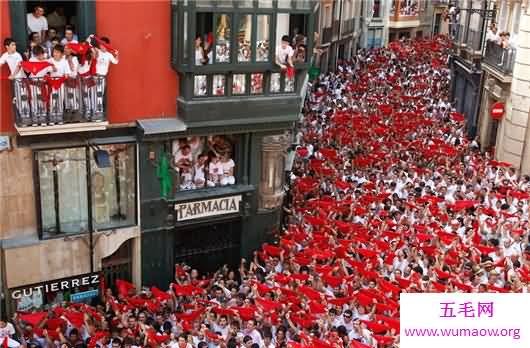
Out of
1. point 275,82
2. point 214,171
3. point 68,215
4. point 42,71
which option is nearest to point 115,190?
point 68,215

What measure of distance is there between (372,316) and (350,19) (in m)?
40.7

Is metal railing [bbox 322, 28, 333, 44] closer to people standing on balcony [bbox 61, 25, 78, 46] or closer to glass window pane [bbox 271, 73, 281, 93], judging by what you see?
glass window pane [bbox 271, 73, 281, 93]

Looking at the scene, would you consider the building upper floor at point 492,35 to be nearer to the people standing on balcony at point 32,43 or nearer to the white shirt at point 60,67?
the white shirt at point 60,67

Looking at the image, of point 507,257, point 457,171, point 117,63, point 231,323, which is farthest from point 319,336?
point 457,171

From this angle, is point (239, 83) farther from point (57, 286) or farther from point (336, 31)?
point (336, 31)

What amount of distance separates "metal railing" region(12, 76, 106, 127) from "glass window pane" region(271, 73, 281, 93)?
433cm

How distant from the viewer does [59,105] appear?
15133mm

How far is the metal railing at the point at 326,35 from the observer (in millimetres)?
41728

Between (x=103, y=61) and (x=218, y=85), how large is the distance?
289 cm

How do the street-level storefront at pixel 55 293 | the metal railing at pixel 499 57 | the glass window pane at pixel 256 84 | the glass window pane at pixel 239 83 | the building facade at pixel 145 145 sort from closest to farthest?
the building facade at pixel 145 145, the street-level storefront at pixel 55 293, the glass window pane at pixel 239 83, the glass window pane at pixel 256 84, the metal railing at pixel 499 57

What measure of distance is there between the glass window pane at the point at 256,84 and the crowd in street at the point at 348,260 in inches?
158

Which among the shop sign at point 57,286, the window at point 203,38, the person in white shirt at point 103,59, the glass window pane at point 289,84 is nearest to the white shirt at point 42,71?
the person in white shirt at point 103,59

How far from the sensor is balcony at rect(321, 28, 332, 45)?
41625 millimetres

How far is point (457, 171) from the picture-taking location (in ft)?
74.3
